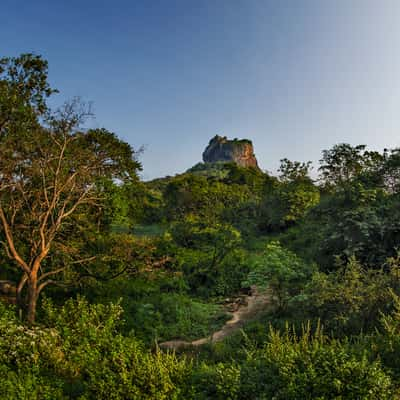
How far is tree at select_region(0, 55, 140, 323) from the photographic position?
6691 mm

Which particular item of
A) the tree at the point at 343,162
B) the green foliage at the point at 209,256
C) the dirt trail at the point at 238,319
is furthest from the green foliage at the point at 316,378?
the tree at the point at 343,162

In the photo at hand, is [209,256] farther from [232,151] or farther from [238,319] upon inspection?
[232,151]

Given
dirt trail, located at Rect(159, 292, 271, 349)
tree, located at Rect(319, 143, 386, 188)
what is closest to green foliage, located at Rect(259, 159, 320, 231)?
tree, located at Rect(319, 143, 386, 188)

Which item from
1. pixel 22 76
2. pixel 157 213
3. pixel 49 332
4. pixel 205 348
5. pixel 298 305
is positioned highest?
pixel 22 76

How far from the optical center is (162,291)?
31.8 feet

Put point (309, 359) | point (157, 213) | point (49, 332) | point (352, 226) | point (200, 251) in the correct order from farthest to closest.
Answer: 1. point (157, 213)
2. point (200, 251)
3. point (352, 226)
4. point (49, 332)
5. point (309, 359)

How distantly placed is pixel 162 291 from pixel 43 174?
508 centimetres

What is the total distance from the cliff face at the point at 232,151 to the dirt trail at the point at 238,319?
2303 inches

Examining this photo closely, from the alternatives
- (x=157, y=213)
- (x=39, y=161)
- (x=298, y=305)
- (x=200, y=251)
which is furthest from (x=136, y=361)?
(x=157, y=213)

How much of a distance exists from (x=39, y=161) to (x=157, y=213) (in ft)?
45.4

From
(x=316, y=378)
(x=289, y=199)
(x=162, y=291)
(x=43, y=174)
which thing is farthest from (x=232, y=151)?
(x=316, y=378)

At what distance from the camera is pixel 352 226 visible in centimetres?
890

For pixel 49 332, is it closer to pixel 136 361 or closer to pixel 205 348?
pixel 136 361

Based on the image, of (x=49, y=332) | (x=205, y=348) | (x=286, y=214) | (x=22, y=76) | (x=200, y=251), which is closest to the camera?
(x=49, y=332)
